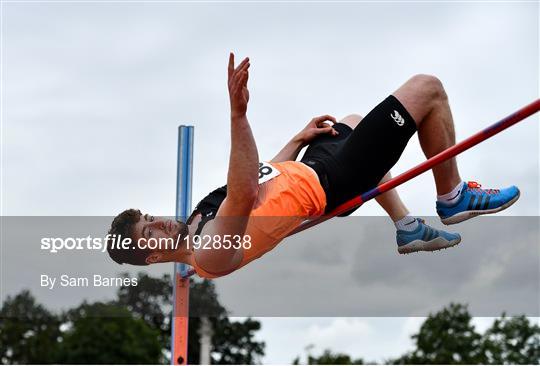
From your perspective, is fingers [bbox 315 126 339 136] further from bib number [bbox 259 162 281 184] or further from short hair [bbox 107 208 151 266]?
short hair [bbox 107 208 151 266]

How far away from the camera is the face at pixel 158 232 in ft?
12.9

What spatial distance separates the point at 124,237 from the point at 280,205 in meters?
0.86

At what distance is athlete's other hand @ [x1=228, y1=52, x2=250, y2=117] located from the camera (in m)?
3.12

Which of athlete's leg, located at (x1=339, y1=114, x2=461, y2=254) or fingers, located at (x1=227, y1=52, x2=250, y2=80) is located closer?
fingers, located at (x1=227, y1=52, x2=250, y2=80)

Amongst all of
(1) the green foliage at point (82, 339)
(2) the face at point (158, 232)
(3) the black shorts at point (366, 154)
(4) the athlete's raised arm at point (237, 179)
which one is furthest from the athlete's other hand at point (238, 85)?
(1) the green foliage at point (82, 339)

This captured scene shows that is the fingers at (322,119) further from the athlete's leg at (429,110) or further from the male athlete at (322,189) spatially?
the athlete's leg at (429,110)

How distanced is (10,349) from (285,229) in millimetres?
32345

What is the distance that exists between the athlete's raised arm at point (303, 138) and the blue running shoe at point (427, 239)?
0.66m

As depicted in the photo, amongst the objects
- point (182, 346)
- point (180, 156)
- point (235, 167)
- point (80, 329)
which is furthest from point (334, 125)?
point (80, 329)

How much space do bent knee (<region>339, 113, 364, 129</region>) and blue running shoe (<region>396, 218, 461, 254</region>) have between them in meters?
0.59

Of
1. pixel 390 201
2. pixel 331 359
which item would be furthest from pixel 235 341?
pixel 390 201

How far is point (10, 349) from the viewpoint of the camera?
3356 cm

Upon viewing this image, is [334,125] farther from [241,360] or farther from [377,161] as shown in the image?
[241,360]

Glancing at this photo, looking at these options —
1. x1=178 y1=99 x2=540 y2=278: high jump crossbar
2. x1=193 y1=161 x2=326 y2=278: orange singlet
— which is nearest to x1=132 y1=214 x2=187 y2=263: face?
x1=193 y1=161 x2=326 y2=278: orange singlet
